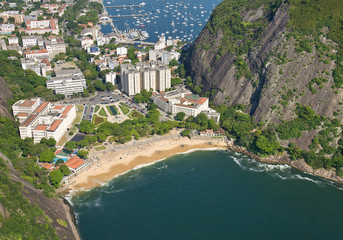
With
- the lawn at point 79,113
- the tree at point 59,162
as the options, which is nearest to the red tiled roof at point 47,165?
the tree at point 59,162

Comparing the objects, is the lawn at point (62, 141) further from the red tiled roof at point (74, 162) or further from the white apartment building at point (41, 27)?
the white apartment building at point (41, 27)

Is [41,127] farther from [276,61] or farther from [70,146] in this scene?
[276,61]

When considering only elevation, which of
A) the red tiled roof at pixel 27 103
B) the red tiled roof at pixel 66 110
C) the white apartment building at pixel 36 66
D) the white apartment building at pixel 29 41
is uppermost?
the white apartment building at pixel 29 41

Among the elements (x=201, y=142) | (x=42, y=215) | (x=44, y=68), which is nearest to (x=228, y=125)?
(x=201, y=142)

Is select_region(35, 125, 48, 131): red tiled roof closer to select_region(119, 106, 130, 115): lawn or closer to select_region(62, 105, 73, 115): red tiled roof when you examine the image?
select_region(62, 105, 73, 115): red tiled roof

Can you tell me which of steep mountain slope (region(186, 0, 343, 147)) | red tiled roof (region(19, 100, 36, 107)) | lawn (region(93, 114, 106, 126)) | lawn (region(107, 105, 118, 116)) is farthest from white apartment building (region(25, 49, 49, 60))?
steep mountain slope (region(186, 0, 343, 147))

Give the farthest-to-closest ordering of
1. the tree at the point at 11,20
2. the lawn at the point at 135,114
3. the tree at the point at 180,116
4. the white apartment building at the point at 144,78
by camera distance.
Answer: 1. the tree at the point at 11,20
2. the white apartment building at the point at 144,78
3. the lawn at the point at 135,114
4. the tree at the point at 180,116
